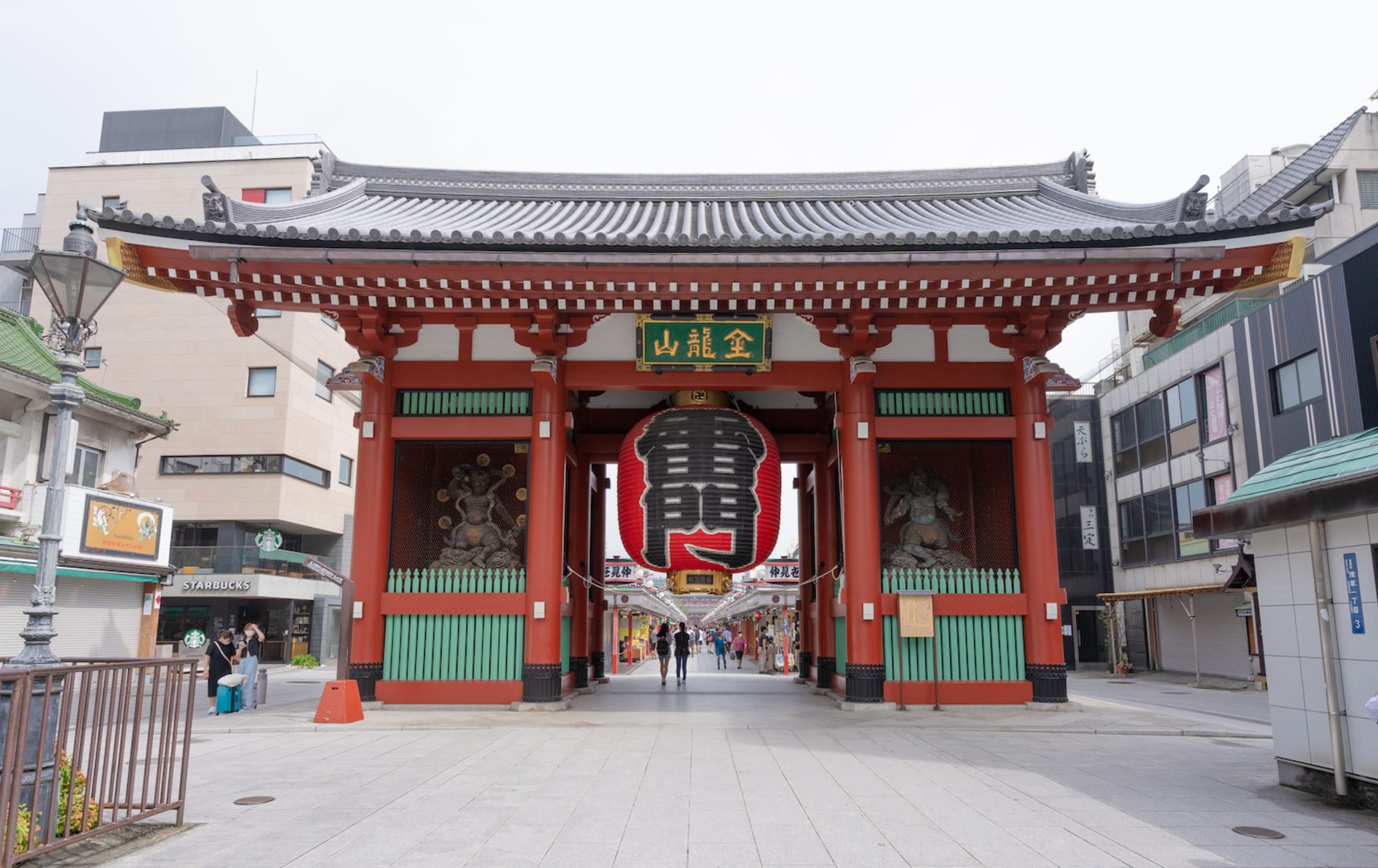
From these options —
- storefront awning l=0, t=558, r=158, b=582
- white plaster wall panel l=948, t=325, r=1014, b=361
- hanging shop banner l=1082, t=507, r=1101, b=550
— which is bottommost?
storefront awning l=0, t=558, r=158, b=582

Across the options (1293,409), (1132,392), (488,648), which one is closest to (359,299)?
(488,648)

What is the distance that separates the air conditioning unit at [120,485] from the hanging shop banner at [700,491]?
17895 mm

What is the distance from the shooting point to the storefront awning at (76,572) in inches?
778

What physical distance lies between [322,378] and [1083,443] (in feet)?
118

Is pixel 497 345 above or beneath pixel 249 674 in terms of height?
above

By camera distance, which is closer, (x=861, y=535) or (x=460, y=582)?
(x=861, y=535)

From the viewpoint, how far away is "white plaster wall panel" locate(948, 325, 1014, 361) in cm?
1441

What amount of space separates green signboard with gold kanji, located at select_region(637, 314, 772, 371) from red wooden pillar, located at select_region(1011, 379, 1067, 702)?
176 inches

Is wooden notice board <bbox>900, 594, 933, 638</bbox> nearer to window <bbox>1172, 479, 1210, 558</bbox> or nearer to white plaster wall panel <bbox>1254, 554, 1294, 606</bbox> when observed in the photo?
white plaster wall panel <bbox>1254, 554, 1294, 606</bbox>

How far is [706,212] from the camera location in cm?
1752

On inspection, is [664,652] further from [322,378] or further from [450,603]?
[322,378]

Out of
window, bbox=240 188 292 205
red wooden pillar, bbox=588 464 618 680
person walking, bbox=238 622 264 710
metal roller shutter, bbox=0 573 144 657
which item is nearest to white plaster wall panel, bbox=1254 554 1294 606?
red wooden pillar, bbox=588 464 618 680

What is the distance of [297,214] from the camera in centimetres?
1484

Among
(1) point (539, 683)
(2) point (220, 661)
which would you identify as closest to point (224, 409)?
(2) point (220, 661)
